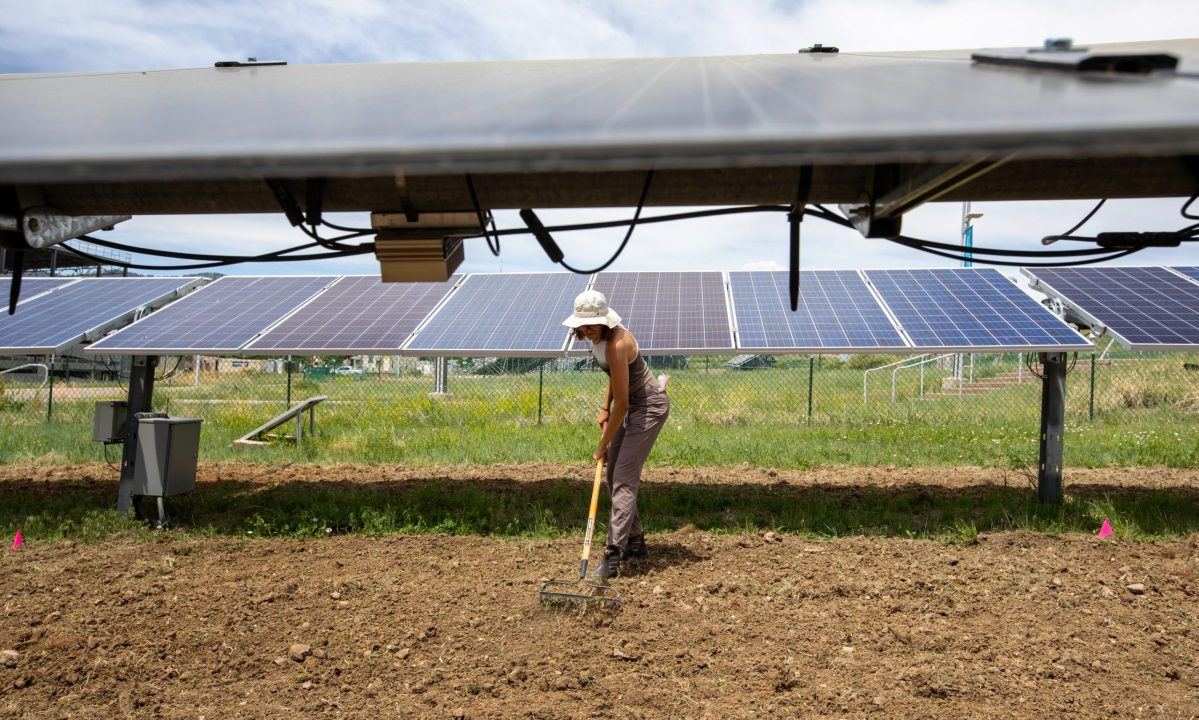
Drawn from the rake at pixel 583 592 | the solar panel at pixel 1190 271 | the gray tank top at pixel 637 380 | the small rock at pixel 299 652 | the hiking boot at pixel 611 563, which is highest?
the solar panel at pixel 1190 271

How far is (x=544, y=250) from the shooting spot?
389 cm

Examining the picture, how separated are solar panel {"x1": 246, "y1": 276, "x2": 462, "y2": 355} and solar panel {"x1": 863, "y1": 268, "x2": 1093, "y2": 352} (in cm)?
532

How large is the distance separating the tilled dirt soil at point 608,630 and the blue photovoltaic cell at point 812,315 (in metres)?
2.72

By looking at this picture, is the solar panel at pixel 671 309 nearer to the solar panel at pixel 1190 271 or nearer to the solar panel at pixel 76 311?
the solar panel at pixel 76 311

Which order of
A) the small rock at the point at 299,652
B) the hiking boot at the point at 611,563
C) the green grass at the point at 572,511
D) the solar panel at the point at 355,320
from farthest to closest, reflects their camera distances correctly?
the solar panel at the point at 355,320 < the green grass at the point at 572,511 < the hiking boot at the point at 611,563 < the small rock at the point at 299,652

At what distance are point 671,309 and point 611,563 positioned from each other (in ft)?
16.7

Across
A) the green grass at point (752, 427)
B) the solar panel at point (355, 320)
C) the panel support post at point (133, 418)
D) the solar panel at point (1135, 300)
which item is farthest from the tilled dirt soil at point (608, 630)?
the green grass at point (752, 427)

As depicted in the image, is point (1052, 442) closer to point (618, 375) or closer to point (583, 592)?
point (618, 375)

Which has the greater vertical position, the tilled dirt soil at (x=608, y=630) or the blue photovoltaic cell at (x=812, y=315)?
the blue photovoltaic cell at (x=812, y=315)

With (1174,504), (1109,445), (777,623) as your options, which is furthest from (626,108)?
(1109,445)

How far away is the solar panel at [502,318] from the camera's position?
8.37m

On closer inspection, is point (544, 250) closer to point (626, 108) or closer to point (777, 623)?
point (626, 108)

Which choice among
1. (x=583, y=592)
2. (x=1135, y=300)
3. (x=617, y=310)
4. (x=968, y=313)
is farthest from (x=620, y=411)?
(x=1135, y=300)

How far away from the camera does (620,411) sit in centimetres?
462
